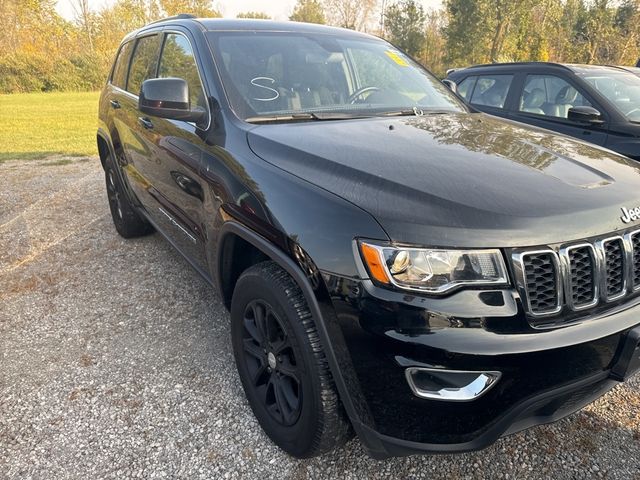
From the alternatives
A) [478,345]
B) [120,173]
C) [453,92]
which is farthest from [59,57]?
[478,345]

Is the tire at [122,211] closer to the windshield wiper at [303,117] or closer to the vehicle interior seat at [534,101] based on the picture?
the windshield wiper at [303,117]

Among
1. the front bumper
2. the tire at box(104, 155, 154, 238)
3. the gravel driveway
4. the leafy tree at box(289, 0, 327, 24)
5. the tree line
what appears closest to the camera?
the front bumper

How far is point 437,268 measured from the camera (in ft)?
4.84

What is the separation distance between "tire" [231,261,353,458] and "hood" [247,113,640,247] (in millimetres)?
445

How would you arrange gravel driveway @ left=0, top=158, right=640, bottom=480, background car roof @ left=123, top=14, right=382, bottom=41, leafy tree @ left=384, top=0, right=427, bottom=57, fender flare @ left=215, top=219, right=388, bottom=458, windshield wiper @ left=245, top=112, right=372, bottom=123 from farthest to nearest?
leafy tree @ left=384, top=0, right=427, bottom=57, background car roof @ left=123, top=14, right=382, bottom=41, windshield wiper @ left=245, top=112, right=372, bottom=123, gravel driveway @ left=0, top=158, right=640, bottom=480, fender flare @ left=215, top=219, right=388, bottom=458

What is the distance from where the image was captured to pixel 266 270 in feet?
6.26

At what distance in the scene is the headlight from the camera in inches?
57.7

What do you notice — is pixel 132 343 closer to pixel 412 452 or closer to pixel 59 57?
pixel 412 452

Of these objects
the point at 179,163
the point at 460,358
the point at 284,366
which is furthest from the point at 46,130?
the point at 460,358

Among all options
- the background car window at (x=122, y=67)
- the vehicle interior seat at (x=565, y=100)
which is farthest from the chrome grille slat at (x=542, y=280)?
the vehicle interior seat at (x=565, y=100)

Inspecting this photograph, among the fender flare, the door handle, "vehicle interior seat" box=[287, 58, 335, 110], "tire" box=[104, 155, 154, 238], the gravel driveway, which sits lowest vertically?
the gravel driveway

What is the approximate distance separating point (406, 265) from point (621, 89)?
4825 mm

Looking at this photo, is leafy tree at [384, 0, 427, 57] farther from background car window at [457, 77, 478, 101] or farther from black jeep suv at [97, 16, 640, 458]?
black jeep suv at [97, 16, 640, 458]

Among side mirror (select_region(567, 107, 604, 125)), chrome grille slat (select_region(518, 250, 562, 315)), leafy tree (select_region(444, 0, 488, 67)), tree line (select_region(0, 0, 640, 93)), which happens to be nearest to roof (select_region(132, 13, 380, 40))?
chrome grille slat (select_region(518, 250, 562, 315))
